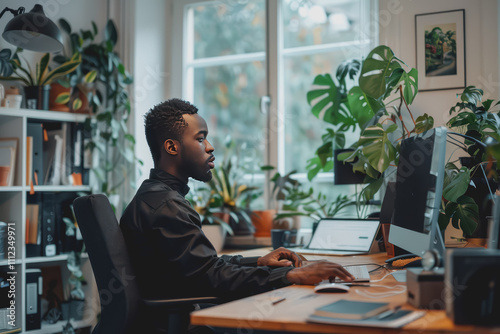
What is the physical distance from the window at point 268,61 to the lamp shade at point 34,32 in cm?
117

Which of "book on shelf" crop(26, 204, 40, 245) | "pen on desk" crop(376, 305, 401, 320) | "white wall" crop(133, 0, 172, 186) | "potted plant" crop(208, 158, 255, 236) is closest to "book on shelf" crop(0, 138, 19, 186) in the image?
"book on shelf" crop(26, 204, 40, 245)

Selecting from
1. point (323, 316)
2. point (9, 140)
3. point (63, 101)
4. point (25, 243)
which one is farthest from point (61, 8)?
point (323, 316)

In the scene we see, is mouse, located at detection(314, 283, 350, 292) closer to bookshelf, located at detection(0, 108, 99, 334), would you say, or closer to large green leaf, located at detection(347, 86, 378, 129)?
large green leaf, located at detection(347, 86, 378, 129)

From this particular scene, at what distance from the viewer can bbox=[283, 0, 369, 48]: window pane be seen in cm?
341

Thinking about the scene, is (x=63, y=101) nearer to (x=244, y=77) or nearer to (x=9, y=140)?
(x=9, y=140)

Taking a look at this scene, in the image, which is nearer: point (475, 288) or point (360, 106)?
point (475, 288)

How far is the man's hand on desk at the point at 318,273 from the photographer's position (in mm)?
1566

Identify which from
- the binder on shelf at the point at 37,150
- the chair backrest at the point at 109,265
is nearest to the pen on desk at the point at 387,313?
the chair backrest at the point at 109,265

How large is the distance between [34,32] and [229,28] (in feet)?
4.73

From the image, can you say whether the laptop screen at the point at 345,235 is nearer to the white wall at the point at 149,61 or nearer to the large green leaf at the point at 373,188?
the large green leaf at the point at 373,188

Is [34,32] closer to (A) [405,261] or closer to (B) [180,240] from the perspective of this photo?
(B) [180,240]

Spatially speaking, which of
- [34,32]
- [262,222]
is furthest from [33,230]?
[262,222]

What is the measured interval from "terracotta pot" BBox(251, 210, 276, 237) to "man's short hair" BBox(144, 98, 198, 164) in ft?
4.98

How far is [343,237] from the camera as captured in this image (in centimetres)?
265
